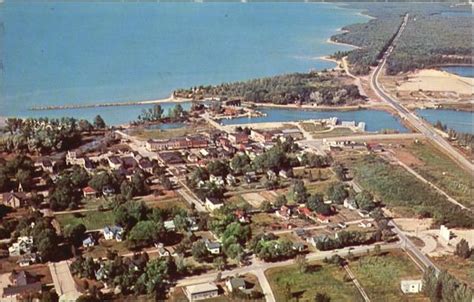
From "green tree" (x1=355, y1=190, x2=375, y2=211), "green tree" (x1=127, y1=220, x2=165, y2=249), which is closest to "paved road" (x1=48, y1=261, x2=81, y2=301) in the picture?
"green tree" (x1=127, y1=220, x2=165, y2=249)

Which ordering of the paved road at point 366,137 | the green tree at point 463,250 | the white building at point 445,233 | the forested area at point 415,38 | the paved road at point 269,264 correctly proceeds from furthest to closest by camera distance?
1. the forested area at point 415,38
2. the paved road at point 366,137
3. the white building at point 445,233
4. the green tree at point 463,250
5. the paved road at point 269,264

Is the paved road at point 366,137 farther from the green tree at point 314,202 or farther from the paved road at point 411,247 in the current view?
the paved road at point 411,247

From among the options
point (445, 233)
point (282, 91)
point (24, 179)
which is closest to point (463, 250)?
point (445, 233)

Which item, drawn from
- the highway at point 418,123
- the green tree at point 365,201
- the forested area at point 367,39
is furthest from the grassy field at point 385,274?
the forested area at point 367,39

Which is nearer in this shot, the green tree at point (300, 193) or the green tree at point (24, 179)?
the green tree at point (300, 193)

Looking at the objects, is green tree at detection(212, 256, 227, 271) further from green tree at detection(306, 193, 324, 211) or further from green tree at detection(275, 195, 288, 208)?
green tree at detection(306, 193, 324, 211)

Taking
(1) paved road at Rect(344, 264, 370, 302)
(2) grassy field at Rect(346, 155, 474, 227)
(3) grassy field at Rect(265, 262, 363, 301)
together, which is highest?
(2) grassy field at Rect(346, 155, 474, 227)

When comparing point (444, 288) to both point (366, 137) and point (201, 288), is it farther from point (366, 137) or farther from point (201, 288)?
point (366, 137)
